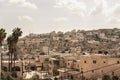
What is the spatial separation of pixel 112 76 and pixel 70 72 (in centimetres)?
820

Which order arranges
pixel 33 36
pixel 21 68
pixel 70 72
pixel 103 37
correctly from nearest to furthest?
1. pixel 70 72
2. pixel 21 68
3. pixel 103 37
4. pixel 33 36

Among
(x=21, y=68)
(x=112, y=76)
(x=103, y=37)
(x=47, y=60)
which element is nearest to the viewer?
(x=112, y=76)

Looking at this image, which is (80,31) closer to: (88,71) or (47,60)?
(47,60)

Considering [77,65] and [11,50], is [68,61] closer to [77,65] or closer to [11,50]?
[77,65]

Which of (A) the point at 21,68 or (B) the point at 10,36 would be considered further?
(A) the point at 21,68

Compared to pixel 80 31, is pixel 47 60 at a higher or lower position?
lower

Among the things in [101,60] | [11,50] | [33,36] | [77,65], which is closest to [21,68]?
[11,50]

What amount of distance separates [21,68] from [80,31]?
5238 inches

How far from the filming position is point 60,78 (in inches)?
2334

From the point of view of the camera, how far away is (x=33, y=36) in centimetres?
19112

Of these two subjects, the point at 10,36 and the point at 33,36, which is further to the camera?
the point at 33,36

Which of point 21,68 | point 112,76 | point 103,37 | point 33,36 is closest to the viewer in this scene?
point 112,76

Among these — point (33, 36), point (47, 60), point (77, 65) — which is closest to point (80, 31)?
point (33, 36)

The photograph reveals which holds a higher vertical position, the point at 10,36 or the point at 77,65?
the point at 10,36
